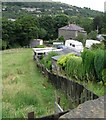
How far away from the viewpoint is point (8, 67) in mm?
15570

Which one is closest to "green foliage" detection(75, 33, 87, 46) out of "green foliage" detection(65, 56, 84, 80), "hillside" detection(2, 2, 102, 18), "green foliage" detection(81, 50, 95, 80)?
"hillside" detection(2, 2, 102, 18)

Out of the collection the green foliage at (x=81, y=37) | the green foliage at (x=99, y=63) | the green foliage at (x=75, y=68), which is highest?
the green foliage at (x=99, y=63)

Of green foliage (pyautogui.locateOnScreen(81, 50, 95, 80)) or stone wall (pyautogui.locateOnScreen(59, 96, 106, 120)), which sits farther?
green foliage (pyautogui.locateOnScreen(81, 50, 95, 80))

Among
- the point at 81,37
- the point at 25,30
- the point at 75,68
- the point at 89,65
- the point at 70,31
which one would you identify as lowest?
the point at 81,37

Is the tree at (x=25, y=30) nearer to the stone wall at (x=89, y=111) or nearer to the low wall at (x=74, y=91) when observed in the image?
the low wall at (x=74, y=91)

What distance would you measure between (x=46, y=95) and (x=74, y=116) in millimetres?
6401

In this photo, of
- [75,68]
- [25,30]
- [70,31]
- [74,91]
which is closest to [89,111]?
[74,91]

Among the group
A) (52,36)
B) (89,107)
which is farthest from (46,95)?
(52,36)

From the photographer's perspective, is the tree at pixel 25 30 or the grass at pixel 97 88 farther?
the tree at pixel 25 30

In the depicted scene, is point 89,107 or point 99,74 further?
point 99,74

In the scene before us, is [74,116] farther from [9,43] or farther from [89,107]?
[9,43]

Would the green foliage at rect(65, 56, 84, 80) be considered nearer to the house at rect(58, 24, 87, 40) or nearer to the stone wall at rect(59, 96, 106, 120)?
the stone wall at rect(59, 96, 106, 120)

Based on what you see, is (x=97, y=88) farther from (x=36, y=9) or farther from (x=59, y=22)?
(x=36, y=9)

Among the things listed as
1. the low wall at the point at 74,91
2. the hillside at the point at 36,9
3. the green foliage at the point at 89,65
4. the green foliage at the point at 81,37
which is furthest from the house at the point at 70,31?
the low wall at the point at 74,91
